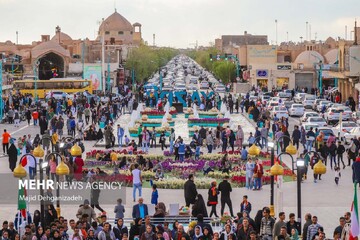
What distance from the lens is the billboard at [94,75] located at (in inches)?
2813

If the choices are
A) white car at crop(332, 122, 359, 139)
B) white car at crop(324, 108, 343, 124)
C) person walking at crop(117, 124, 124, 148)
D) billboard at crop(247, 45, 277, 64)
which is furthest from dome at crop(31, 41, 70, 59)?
person walking at crop(117, 124, 124, 148)

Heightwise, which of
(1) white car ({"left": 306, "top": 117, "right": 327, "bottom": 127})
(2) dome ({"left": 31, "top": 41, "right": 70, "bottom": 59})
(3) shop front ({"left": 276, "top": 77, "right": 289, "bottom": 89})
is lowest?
(1) white car ({"left": 306, "top": 117, "right": 327, "bottom": 127})

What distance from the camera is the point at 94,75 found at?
237 feet

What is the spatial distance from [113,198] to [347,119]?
2060 centimetres

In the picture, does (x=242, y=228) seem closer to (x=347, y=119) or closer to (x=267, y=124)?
(x=267, y=124)

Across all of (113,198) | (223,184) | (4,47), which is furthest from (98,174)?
(4,47)

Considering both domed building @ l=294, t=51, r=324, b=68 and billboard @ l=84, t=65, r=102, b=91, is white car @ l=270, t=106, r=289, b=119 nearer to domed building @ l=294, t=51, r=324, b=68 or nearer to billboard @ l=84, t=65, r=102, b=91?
billboard @ l=84, t=65, r=102, b=91

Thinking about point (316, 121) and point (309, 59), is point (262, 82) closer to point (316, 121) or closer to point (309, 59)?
point (309, 59)

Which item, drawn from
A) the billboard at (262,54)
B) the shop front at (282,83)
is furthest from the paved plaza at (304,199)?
the billboard at (262,54)

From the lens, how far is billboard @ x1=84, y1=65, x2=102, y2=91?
234ft

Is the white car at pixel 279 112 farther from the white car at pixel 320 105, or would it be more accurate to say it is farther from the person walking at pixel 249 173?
the person walking at pixel 249 173

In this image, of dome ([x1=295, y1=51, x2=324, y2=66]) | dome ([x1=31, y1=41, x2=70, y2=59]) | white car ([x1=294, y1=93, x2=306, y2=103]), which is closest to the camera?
white car ([x1=294, y1=93, x2=306, y2=103])

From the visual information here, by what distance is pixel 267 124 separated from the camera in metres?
36.9

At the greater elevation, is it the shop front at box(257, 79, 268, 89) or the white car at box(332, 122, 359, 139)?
the shop front at box(257, 79, 268, 89)
